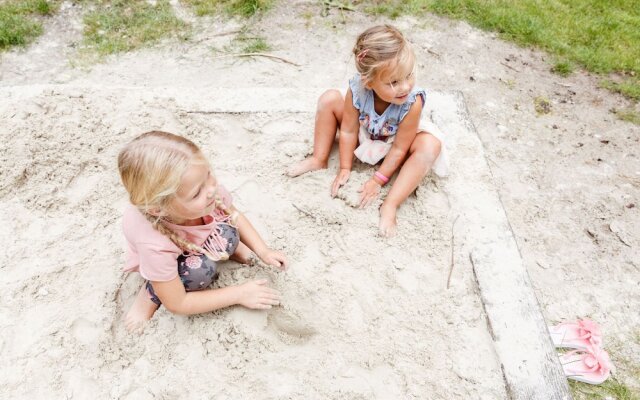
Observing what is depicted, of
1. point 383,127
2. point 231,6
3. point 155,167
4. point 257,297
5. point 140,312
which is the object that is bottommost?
point 140,312

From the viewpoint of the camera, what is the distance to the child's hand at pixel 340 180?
7.79 feet

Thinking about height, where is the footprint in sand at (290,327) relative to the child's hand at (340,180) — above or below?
below

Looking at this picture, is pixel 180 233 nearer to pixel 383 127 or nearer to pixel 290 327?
pixel 290 327

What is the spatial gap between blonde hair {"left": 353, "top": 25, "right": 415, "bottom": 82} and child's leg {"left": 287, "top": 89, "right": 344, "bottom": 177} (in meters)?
0.35

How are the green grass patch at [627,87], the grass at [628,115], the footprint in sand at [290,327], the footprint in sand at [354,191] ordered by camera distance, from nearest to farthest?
the footprint in sand at [290,327], the footprint in sand at [354,191], the grass at [628,115], the green grass patch at [627,87]

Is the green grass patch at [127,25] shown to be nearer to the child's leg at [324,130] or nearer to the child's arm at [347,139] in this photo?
the child's leg at [324,130]

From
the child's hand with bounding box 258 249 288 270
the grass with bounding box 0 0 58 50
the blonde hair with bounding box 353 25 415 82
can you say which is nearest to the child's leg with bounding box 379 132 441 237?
the blonde hair with bounding box 353 25 415 82

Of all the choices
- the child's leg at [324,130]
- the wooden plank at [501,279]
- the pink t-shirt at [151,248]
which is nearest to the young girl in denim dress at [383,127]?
the child's leg at [324,130]

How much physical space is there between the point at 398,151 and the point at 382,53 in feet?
1.55

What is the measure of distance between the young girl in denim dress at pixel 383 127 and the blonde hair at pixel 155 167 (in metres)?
0.91

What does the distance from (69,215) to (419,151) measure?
1604 mm

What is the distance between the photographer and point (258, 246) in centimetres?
205

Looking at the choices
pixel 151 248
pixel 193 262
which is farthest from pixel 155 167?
pixel 193 262

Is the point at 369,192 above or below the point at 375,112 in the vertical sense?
below
